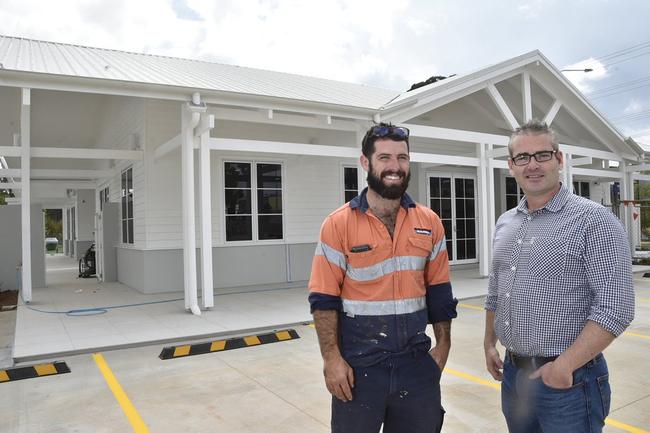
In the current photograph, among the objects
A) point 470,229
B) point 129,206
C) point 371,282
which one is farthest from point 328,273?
point 470,229

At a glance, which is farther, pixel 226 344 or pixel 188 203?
pixel 188 203

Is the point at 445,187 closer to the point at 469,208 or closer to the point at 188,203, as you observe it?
the point at 469,208

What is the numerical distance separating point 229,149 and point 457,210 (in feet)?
27.4

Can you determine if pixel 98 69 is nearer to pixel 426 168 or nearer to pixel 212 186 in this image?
pixel 212 186

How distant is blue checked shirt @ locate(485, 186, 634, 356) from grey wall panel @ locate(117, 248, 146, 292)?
29.9ft

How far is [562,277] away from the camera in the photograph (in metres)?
1.97

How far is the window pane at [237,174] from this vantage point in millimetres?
10711

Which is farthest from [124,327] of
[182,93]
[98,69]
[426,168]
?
[426,168]

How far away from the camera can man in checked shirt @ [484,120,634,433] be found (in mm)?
1847

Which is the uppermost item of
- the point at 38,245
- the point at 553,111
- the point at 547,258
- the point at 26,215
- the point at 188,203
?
the point at 553,111

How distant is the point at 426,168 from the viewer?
1357 centimetres

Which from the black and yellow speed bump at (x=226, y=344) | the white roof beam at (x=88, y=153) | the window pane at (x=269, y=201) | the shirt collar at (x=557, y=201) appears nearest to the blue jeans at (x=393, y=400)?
the shirt collar at (x=557, y=201)

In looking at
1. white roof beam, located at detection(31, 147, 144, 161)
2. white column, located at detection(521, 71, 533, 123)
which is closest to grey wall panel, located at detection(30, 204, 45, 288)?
white roof beam, located at detection(31, 147, 144, 161)

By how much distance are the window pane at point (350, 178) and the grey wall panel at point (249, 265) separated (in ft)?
7.38
